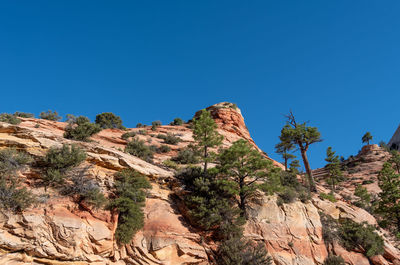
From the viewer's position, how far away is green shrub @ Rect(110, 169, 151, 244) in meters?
11.7

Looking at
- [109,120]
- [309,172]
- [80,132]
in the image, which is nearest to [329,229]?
[309,172]

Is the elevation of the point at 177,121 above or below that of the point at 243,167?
above

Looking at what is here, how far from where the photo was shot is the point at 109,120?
138 ft

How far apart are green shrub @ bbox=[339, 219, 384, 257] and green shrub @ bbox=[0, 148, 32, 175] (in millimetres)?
23987

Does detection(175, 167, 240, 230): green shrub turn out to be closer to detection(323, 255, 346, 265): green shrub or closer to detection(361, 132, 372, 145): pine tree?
detection(323, 255, 346, 265): green shrub

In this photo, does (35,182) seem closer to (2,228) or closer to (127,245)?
(2,228)

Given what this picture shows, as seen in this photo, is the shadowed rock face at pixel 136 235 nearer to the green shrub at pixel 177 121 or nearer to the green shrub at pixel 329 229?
the green shrub at pixel 329 229

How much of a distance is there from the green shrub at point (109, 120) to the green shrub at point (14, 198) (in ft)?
104

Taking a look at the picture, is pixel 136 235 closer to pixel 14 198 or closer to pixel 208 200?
pixel 208 200

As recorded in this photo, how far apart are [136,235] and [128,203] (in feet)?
6.31

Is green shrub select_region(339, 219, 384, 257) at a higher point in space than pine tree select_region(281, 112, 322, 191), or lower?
lower

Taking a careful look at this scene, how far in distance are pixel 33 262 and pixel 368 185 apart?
2255 inches

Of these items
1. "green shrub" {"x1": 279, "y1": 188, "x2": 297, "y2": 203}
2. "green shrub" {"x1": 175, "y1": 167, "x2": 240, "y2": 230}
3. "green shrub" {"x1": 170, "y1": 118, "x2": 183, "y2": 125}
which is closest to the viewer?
"green shrub" {"x1": 175, "y1": 167, "x2": 240, "y2": 230}

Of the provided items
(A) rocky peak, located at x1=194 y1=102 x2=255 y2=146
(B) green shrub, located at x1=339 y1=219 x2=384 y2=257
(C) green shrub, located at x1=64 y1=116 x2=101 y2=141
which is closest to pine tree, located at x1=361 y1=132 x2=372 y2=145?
(A) rocky peak, located at x1=194 y1=102 x2=255 y2=146
